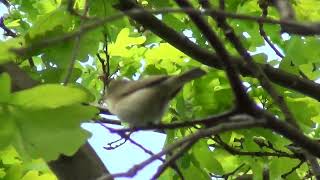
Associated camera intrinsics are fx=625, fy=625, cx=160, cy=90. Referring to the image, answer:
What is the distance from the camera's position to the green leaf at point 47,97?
165 cm

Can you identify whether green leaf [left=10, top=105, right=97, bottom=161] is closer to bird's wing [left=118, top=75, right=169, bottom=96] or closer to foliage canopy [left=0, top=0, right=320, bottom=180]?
foliage canopy [left=0, top=0, right=320, bottom=180]

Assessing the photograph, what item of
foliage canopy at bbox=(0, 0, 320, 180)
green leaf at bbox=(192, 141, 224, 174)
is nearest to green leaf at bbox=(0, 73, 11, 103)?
foliage canopy at bbox=(0, 0, 320, 180)

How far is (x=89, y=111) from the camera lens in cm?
175

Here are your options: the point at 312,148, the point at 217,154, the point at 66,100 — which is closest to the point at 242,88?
the point at 312,148

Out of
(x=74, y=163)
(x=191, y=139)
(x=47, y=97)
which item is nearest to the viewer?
(x=191, y=139)

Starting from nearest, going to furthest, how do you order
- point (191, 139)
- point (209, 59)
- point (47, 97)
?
point (191, 139), point (47, 97), point (209, 59)

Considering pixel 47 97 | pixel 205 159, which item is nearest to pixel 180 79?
pixel 47 97

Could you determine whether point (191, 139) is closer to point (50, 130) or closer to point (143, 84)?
point (143, 84)

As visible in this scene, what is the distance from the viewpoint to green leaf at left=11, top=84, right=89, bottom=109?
1646mm

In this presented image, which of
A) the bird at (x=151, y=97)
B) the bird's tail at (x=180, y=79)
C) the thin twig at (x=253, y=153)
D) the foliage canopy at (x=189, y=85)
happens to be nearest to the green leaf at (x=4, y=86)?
the foliage canopy at (x=189, y=85)

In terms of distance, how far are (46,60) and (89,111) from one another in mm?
632

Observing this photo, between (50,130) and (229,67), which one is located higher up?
(229,67)

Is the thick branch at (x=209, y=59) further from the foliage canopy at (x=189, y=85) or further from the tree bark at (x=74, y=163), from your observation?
the tree bark at (x=74, y=163)

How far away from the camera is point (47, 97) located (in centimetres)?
166
